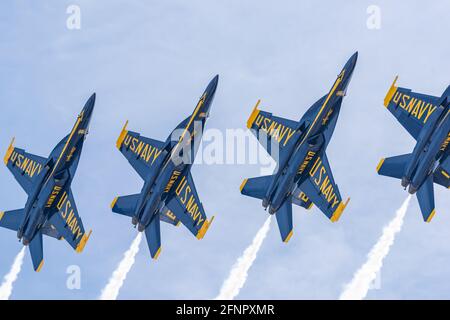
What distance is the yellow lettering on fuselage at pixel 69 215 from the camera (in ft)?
352

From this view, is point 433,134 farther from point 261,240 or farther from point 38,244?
point 38,244

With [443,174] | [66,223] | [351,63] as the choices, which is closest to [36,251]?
[66,223]

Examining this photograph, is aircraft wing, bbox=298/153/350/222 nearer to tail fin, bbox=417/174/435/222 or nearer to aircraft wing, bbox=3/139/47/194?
tail fin, bbox=417/174/435/222

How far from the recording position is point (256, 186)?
4048 inches

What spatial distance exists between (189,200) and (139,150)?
7.52 m

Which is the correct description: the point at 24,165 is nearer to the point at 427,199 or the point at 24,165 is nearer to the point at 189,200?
the point at 189,200

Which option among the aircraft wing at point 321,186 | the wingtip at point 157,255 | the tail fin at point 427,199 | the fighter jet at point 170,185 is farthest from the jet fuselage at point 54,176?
the tail fin at point 427,199

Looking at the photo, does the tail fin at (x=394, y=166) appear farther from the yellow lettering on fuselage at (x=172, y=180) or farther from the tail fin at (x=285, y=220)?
the yellow lettering on fuselage at (x=172, y=180)

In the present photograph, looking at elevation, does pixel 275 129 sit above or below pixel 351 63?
below

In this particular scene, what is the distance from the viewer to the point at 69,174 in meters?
106

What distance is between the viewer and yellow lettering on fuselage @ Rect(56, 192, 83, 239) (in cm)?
10725

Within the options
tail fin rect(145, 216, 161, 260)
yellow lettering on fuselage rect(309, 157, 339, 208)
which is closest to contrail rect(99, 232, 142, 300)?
tail fin rect(145, 216, 161, 260)

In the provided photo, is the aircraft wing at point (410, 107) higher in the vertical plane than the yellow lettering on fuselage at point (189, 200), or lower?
higher

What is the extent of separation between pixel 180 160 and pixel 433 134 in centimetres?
2442
